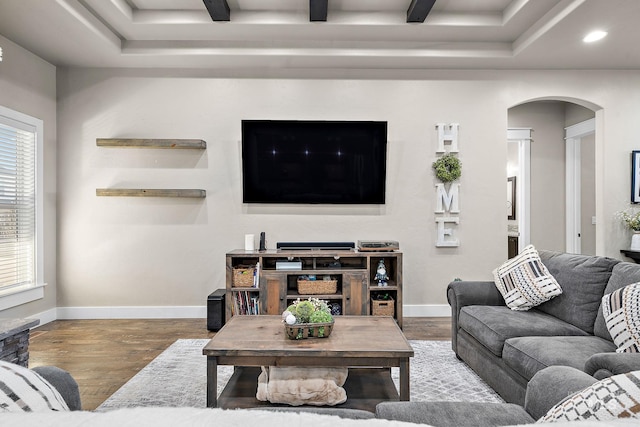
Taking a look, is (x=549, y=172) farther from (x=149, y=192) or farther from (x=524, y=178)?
(x=149, y=192)

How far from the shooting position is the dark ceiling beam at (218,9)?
3.33 m

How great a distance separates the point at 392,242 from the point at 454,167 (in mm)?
1126

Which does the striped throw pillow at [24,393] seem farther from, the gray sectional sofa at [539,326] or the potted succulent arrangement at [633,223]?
the potted succulent arrangement at [633,223]

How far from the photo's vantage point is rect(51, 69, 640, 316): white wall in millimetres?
4363

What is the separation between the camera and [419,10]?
3430 millimetres

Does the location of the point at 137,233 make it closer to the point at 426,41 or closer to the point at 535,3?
the point at 426,41

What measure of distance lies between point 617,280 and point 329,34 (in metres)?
3.15

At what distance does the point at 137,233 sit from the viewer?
172 inches

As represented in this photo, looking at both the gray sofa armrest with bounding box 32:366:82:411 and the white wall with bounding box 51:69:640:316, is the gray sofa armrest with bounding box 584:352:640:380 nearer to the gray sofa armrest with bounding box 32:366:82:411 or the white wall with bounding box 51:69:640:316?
the gray sofa armrest with bounding box 32:366:82:411

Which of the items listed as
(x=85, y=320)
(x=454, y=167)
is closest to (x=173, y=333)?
(x=85, y=320)

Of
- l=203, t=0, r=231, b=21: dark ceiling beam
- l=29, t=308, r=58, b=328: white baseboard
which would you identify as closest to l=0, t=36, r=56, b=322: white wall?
l=29, t=308, r=58, b=328: white baseboard

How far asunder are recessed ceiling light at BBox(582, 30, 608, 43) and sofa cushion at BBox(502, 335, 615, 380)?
2.87 m

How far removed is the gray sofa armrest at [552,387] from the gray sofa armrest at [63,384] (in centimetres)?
146

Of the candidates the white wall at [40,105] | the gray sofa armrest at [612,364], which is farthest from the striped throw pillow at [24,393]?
the white wall at [40,105]
